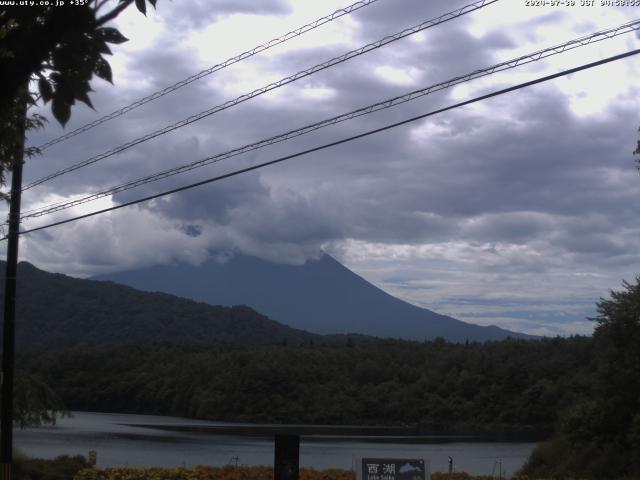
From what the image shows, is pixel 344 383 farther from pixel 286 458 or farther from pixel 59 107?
pixel 59 107

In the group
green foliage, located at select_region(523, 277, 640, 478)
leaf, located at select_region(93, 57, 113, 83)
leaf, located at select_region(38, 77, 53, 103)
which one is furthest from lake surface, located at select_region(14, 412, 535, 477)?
leaf, located at select_region(38, 77, 53, 103)

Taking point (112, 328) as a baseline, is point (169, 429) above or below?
below

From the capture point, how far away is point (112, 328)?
152 meters

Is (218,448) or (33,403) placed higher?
(33,403)

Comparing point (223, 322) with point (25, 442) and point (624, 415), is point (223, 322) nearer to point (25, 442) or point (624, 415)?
point (25, 442)

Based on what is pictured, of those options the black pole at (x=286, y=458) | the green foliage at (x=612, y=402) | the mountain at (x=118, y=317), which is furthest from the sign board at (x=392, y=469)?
the mountain at (x=118, y=317)

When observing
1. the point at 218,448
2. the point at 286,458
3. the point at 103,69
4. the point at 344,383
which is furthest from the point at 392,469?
the point at 344,383

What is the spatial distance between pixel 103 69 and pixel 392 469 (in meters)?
8.79

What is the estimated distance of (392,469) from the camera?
12.1 metres

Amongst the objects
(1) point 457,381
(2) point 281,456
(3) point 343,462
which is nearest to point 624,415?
(3) point 343,462

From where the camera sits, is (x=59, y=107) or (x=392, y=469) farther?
(x=392, y=469)

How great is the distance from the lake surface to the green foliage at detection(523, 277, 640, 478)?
635 centimetres

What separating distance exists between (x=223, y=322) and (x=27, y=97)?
160 meters

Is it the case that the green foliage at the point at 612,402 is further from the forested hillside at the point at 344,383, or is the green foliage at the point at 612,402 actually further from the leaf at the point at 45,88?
the forested hillside at the point at 344,383
